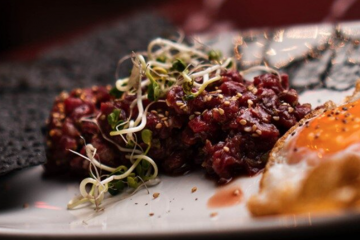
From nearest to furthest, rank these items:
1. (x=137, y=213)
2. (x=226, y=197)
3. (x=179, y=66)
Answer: (x=226, y=197) → (x=137, y=213) → (x=179, y=66)

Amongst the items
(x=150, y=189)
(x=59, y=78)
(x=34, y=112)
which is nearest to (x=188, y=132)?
(x=150, y=189)

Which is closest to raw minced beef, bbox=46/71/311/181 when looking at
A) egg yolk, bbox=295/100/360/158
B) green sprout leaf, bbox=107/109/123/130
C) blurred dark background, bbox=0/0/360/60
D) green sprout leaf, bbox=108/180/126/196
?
Answer: green sprout leaf, bbox=107/109/123/130

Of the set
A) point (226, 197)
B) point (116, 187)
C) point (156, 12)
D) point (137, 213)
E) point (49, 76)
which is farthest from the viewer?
point (156, 12)

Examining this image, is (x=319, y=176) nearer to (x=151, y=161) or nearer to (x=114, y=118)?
(x=151, y=161)

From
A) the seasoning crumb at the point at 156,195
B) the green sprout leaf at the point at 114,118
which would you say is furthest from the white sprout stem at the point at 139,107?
the seasoning crumb at the point at 156,195

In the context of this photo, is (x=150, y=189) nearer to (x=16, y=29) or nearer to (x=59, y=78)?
(x=59, y=78)

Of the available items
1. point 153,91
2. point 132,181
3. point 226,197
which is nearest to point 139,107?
point 153,91
